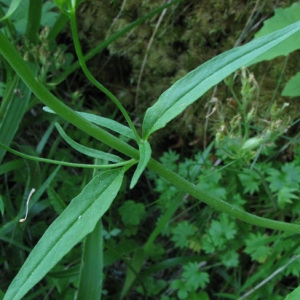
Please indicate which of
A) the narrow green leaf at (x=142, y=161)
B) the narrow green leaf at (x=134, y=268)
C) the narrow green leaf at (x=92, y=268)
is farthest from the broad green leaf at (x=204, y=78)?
the narrow green leaf at (x=134, y=268)

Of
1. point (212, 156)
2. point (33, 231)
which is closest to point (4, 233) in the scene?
point (33, 231)

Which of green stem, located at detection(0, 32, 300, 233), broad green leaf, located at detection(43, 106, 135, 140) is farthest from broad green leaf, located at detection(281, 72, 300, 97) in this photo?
broad green leaf, located at detection(43, 106, 135, 140)

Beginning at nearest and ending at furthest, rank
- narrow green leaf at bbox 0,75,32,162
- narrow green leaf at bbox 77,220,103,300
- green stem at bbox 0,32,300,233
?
1. green stem at bbox 0,32,300,233
2. narrow green leaf at bbox 77,220,103,300
3. narrow green leaf at bbox 0,75,32,162

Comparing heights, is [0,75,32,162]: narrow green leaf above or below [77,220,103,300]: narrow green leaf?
above

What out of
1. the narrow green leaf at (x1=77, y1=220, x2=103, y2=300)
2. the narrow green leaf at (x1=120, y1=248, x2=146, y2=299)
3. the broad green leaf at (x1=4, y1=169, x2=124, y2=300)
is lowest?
the narrow green leaf at (x1=120, y1=248, x2=146, y2=299)

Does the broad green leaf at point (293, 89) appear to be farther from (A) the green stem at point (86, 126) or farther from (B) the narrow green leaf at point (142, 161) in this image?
(B) the narrow green leaf at point (142, 161)

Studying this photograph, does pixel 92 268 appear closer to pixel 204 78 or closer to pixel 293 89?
pixel 204 78

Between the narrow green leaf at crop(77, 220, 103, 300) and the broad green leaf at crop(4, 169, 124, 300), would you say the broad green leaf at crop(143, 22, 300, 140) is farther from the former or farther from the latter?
the narrow green leaf at crop(77, 220, 103, 300)

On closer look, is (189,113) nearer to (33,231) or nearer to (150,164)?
(33,231)
